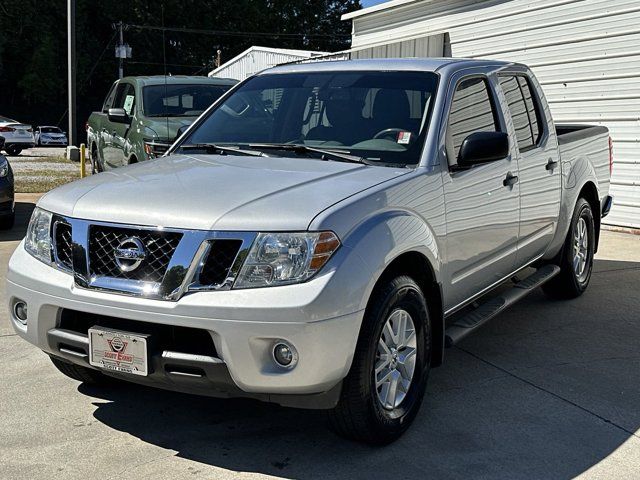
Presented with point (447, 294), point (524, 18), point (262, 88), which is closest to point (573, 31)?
point (524, 18)

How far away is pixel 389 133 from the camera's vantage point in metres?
4.24

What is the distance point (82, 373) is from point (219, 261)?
1.47m

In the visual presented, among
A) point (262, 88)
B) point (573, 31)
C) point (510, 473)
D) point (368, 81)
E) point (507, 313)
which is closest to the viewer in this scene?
point (510, 473)

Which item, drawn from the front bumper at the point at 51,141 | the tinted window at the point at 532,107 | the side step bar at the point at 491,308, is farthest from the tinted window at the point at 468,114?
the front bumper at the point at 51,141

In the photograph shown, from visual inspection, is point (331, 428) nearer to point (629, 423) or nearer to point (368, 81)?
point (629, 423)

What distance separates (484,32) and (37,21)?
46.1 metres

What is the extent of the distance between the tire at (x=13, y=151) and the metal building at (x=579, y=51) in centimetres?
2006

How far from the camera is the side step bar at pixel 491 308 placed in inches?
168

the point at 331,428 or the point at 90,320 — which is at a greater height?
the point at 90,320

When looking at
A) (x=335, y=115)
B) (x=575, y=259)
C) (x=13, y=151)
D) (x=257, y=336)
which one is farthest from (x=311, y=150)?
(x=13, y=151)

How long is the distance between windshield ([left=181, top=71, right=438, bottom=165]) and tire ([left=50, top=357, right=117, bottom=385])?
1.45 metres

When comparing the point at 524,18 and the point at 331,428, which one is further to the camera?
the point at 524,18

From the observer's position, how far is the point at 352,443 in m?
3.68

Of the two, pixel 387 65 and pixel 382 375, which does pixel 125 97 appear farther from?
pixel 382 375
